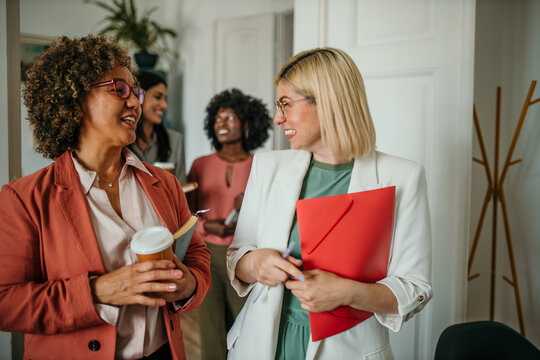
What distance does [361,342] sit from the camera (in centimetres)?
109

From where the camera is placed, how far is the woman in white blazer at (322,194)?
1.06m

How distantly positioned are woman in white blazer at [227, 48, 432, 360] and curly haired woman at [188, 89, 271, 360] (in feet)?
2.78

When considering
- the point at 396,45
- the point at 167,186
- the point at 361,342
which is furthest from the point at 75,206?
the point at 396,45

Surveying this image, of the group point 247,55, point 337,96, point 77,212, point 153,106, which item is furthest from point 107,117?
point 247,55

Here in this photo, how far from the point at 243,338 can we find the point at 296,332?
184 mm

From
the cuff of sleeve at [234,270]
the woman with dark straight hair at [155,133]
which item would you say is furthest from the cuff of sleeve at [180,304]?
the woman with dark straight hair at [155,133]

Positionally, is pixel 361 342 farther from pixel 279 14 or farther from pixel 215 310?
pixel 279 14

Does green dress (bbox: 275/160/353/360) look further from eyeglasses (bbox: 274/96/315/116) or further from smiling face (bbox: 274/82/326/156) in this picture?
eyeglasses (bbox: 274/96/315/116)

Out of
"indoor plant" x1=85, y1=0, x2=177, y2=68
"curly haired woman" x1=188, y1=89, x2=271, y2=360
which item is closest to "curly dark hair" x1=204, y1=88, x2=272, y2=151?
"curly haired woman" x1=188, y1=89, x2=271, y2=360

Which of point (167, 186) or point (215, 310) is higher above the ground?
point (167, 186)

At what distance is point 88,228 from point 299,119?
26.9 inches

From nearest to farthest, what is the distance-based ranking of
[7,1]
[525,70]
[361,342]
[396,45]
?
[361,342] → [7,1] → [396,45] → [525,70]

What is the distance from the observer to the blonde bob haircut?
1.12 meters

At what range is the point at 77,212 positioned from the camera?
94 cm
